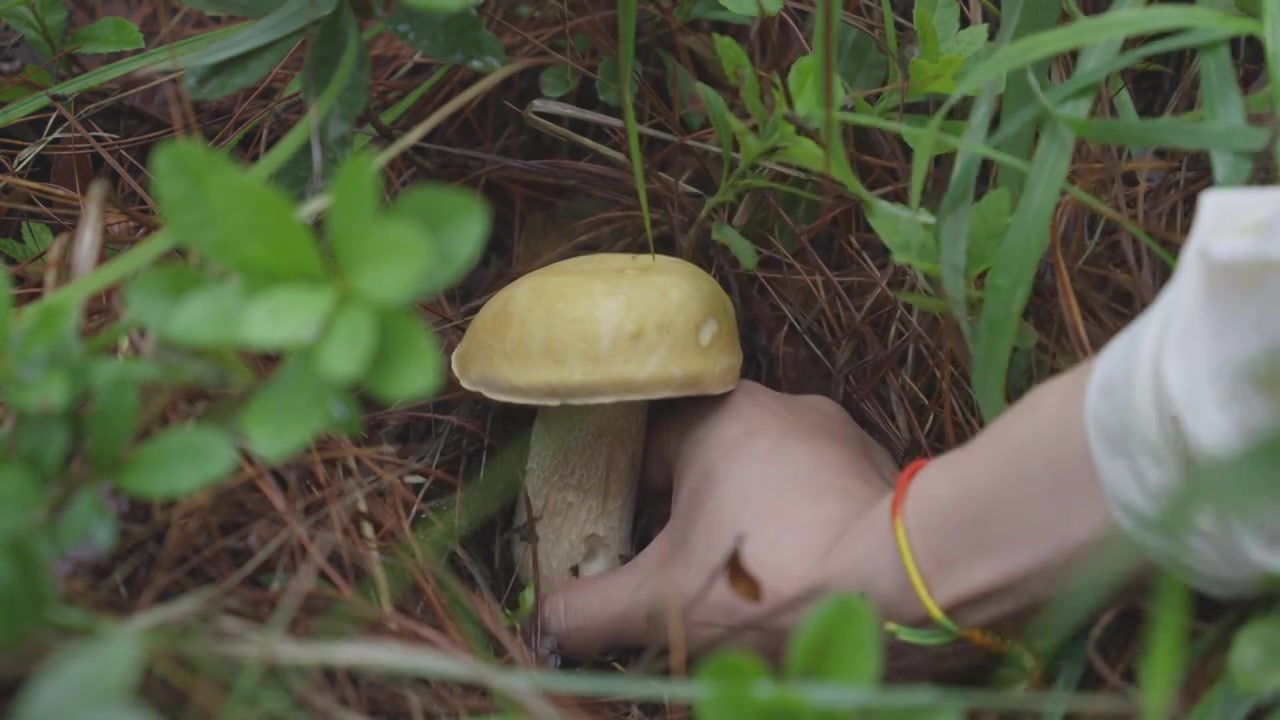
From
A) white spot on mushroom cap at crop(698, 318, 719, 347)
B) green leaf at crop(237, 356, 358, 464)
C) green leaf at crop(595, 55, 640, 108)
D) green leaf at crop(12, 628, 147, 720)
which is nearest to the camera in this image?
green leaf at crop(12, 628, 147, 720)

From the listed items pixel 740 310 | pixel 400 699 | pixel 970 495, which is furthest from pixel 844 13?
pixel 400 699

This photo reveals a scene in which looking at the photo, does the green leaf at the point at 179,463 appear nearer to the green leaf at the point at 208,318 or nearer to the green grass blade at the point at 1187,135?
the green leaf at the point at 208,318

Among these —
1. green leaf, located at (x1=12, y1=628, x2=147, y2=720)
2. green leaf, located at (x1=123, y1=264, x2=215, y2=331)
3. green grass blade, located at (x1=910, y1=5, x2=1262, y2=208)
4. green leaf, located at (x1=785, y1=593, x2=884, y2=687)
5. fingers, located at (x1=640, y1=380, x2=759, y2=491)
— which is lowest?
fingers, located at (x1=640, y1=380, x2=759, y2=491)

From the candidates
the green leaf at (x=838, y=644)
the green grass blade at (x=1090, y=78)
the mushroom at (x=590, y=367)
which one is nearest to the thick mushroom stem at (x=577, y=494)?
the mushroom at (x=590, y=367)

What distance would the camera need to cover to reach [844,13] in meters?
1.35

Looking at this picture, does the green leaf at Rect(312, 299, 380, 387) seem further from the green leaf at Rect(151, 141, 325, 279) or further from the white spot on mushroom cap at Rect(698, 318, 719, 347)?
the white spot on mushroom cap at Rect(698, 318, 719, 347)

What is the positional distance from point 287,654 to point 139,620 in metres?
0.10

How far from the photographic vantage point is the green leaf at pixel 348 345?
1.99ft

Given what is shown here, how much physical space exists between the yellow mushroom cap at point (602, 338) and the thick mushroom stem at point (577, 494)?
0.18 meters

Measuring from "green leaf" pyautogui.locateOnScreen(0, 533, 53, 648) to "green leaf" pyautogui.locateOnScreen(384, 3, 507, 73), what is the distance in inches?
Answer: 26.0

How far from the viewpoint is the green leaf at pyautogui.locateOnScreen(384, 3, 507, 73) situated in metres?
1.05

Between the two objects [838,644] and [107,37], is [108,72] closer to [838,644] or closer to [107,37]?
[107,37]

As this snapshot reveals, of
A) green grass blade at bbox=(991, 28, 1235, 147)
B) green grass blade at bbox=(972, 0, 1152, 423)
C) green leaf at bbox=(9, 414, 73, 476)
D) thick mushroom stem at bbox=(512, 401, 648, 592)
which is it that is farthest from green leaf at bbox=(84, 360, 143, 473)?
green grass blade at bbox=(991, 28, 1235, 147)

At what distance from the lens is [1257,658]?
695mm
